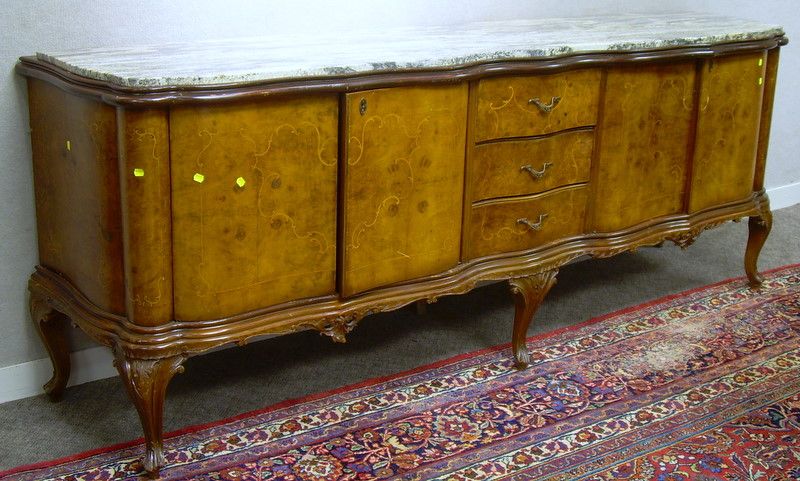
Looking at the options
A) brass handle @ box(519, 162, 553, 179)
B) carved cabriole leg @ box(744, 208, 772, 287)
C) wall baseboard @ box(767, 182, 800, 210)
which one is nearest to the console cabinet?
brass handle @ box(519, 162, 553, 179)

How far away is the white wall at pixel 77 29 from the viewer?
91.6 inches

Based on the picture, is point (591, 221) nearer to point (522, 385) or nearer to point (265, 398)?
point (522, 385)

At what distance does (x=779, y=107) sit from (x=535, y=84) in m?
2.01

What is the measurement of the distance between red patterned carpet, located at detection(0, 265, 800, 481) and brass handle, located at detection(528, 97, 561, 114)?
734 mm

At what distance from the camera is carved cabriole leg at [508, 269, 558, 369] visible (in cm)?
271

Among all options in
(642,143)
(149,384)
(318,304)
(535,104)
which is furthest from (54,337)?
(642,143)

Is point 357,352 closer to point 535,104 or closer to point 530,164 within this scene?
point 530,164

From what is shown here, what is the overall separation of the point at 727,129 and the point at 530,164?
79 centimetres

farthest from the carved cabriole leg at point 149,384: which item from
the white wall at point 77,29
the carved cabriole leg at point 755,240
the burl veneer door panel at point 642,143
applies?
the carved cabriole leg at point 755,240

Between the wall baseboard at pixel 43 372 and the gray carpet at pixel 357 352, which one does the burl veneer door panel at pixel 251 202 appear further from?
the wall baseboard at pixel 43 372

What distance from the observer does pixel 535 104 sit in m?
2.52

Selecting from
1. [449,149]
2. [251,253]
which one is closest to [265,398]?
[251,253]

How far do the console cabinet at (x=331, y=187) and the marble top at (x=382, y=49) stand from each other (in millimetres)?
21

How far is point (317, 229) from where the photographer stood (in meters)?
2.24
